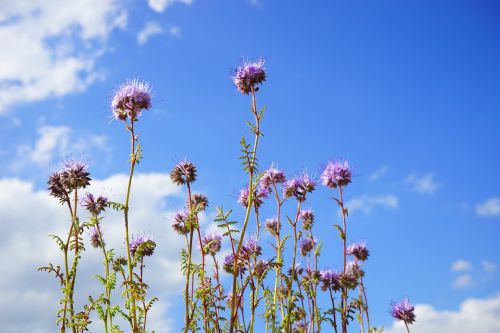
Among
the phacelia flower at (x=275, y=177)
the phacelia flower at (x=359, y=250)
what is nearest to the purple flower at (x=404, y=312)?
the phacelia flower at (x=359, y=250)

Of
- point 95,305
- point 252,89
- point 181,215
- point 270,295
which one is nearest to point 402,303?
point 270,295

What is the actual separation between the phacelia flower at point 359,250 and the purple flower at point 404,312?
127 centimetres

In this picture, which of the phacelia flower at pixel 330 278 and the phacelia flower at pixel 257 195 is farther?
the phacelia flower at pixel 330 278

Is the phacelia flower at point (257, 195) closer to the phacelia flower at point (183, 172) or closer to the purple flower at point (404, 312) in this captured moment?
the phacelia flower at point (183, 172)

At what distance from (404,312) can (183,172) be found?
635 centimetres

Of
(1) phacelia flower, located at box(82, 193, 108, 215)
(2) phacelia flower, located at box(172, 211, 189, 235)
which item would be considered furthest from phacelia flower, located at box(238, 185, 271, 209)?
(1) phacelia flower, located at box(82, 193, 108, 215)

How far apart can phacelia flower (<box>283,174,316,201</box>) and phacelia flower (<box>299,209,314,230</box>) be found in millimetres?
1801

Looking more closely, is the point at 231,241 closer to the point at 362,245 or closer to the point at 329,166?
the point at 329,166

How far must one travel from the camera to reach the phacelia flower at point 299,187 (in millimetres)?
8688

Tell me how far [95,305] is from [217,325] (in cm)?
162

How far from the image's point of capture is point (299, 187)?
873cm

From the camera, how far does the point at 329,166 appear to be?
986 cm

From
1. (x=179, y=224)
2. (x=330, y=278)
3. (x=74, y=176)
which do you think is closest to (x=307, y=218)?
(x=330, y=278)

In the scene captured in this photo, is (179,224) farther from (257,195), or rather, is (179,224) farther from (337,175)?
(337,175)
